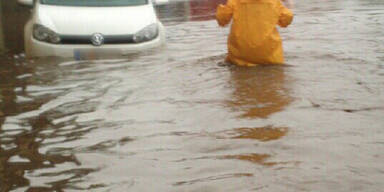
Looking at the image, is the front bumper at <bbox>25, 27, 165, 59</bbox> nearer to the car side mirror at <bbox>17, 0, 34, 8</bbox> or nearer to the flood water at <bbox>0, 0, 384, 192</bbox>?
the flood water at <bbox>0, 0, 384, 192</bbox>

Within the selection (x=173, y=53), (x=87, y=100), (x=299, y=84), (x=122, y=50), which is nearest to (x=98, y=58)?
(x=122, y=50)

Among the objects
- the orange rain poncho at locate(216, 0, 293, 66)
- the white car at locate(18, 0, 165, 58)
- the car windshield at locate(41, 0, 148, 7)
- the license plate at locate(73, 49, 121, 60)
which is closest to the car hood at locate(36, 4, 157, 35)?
the white car at locate(18, 0, 165, 58)

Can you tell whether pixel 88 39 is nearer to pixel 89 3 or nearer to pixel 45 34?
pixel 45 34

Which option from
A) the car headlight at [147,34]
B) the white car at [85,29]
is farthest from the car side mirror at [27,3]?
the car headlight at [147,34]

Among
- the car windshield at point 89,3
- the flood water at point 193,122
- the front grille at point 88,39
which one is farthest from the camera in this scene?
the car windshield at point 89,3

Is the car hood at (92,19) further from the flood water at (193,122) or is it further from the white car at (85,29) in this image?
the flood water at (193,122)

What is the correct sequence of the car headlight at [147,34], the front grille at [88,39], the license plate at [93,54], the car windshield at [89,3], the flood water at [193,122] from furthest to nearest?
the car windshield at [89,3]
the car headlight at [147,34]
the license plate at [93,54]
the front grille at [88,39]
the flood water at [193,122]

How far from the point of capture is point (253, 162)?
14.9 feet

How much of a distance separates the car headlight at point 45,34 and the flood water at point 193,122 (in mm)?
326

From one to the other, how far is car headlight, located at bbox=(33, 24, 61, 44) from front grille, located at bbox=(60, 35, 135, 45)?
9 cm

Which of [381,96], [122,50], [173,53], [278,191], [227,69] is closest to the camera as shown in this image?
[278,191]

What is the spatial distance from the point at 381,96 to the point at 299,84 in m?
1.06

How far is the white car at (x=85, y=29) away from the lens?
9.05 metres

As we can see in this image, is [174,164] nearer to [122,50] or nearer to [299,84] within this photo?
[299,84]
